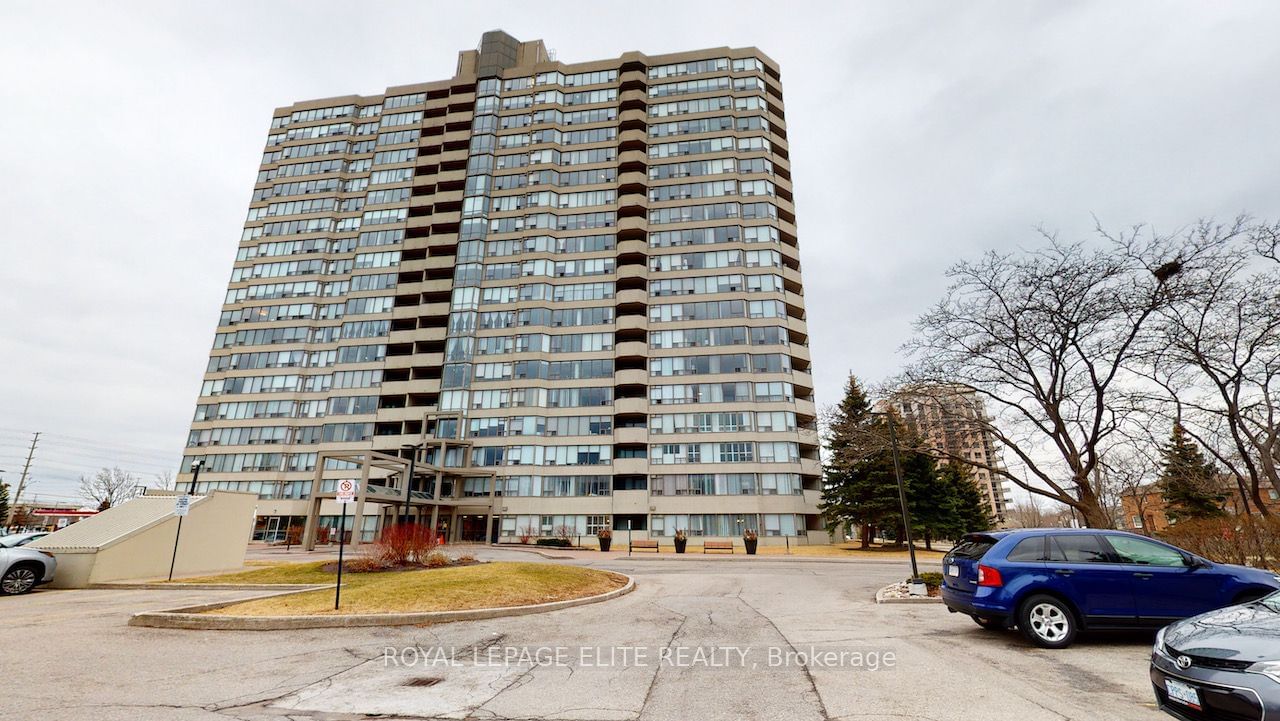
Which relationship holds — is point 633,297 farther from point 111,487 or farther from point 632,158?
point 111,487

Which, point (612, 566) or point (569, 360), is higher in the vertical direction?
point (569, 360)

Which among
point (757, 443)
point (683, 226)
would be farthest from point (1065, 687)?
point (683, 226)

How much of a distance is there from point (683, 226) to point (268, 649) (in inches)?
1958

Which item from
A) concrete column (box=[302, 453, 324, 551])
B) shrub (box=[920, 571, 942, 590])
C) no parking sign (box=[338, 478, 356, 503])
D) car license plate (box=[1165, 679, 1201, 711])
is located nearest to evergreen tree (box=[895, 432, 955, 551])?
shrub (box=[920, 571, 942, 590])

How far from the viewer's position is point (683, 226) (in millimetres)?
53438

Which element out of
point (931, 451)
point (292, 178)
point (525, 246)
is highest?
point (292, 178)

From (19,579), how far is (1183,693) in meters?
23.0

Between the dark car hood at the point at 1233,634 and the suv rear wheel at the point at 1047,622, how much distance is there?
2.98 meters

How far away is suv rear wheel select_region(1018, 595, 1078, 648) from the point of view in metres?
7.56

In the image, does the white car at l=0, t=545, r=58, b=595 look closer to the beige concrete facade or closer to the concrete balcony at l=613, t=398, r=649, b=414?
the beige concrete facade

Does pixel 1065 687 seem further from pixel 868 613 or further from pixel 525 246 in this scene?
pixel 525 246

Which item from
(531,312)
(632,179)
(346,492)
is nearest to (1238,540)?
(346,492)

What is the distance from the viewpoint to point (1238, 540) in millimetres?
12945

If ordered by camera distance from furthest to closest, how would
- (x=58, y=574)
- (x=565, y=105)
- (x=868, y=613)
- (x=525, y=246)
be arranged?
(x=565, y=105)
(x=525, y=246)
(x=58, y=574)
(x=868, y=613)
